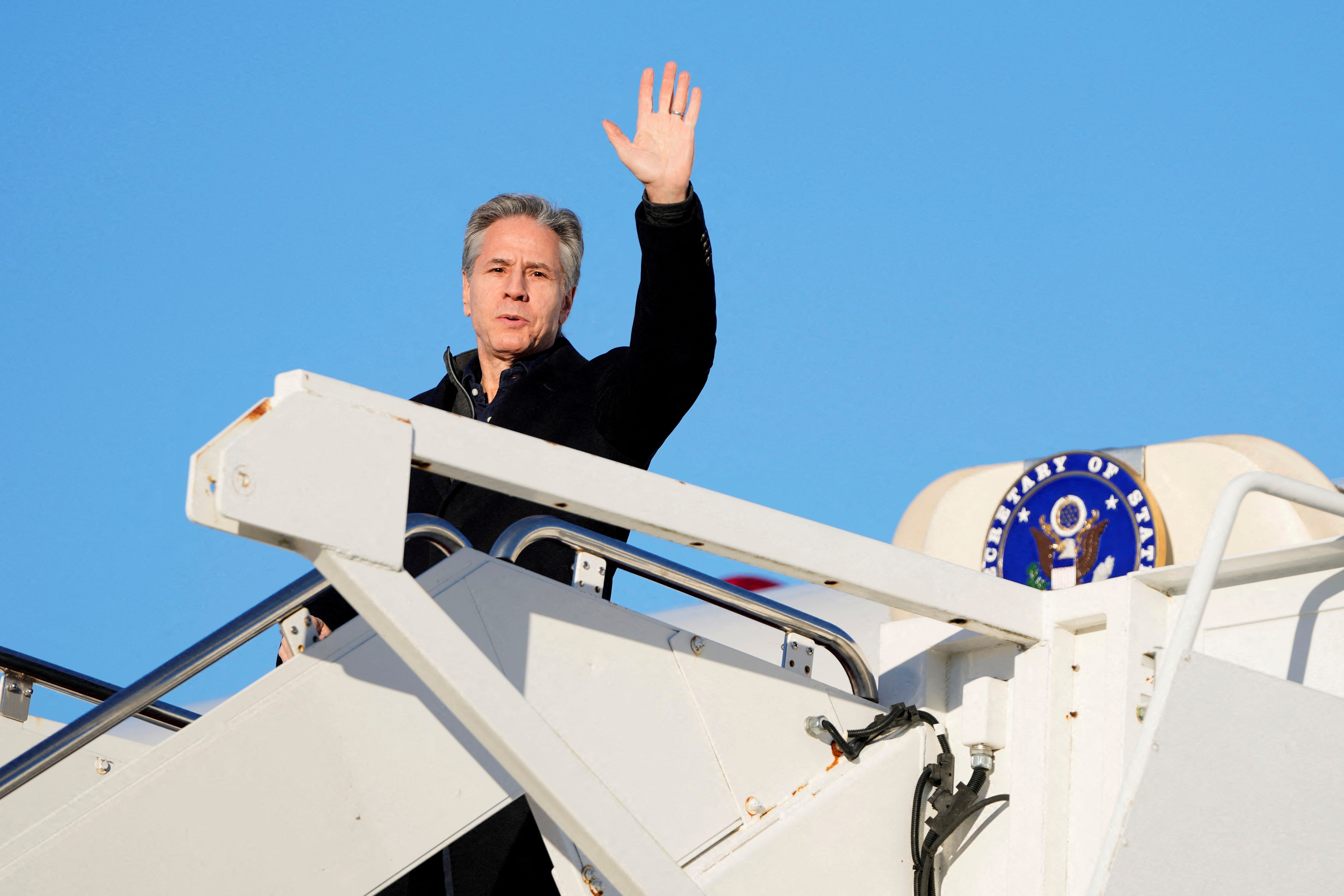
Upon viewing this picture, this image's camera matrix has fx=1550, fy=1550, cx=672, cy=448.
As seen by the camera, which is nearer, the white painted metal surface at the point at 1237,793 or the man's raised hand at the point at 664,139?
the white painted metal surface at the point at 1237,793

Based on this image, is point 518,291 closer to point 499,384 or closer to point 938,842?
point 499,384

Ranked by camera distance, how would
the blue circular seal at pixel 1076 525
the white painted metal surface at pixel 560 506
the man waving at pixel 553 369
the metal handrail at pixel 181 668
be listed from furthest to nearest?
the blue circular seal at pixel 1076 525
the man waving at pixel 553 369
the metal handrail at pixel 181 668
the white painted metal surface at pixel 560 506

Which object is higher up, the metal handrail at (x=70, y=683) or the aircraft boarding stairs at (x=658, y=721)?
the metal handrail at (x=70, y=683)

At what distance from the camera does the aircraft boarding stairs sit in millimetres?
2650

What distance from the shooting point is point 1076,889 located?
3.34 metres

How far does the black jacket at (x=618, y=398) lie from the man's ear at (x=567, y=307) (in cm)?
33

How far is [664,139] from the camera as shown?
405 cm

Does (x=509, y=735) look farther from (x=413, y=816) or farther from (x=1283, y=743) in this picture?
(x=1283, y=743)

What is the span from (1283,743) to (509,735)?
1.50m

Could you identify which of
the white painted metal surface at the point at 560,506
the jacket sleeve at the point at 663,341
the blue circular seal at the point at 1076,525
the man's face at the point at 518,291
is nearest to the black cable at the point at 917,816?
the white painted metal surface at the point at 560,506

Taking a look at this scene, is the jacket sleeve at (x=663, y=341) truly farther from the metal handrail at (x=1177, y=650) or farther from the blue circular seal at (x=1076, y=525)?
the metal handrail at (x=1177, y=650)

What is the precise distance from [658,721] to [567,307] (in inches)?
77.5

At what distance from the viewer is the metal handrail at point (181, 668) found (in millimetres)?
3111

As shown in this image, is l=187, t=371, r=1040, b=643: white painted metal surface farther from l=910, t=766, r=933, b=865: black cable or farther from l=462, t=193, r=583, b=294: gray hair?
l=462, t=193, r=583, b=294: gray hair
